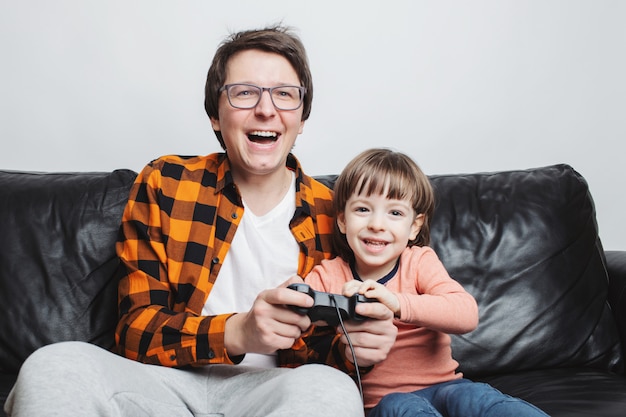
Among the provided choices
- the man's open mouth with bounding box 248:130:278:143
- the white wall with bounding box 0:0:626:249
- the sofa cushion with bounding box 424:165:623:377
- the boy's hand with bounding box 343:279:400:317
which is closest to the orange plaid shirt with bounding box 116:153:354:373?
the man's open mouth with bounding box 248:130:278:143

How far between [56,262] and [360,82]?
1.41 metres

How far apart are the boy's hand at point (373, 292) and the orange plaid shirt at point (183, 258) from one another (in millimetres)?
210

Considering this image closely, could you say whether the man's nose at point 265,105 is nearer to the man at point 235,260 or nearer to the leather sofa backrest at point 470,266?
the man at point 235,260

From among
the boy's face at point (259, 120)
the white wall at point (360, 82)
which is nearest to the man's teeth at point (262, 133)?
the boy's face at point (259, 120)

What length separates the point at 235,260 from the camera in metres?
1.75

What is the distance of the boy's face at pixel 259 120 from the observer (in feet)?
5.69

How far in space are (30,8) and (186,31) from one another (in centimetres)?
60

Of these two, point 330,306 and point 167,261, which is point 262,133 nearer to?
point 167,261

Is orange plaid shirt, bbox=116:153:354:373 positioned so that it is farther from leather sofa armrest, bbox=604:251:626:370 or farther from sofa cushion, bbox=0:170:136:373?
leather sofa armrest, bbox=604:251:626:370

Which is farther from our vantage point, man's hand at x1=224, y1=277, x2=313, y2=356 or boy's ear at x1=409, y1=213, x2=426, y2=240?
boy's ear at x1=409, y1=213, x2=426, y2=240

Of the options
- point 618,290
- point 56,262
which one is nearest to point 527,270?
point 618,290

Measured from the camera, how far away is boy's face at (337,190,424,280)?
169 cm

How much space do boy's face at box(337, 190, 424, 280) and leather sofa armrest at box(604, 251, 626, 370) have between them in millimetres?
828

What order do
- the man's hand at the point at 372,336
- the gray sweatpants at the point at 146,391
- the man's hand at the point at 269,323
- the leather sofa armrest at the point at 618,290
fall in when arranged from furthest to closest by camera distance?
the leather sofa armrest at the point at 618,290
the man's hand at the point at 372,336
the man's hand at the point at 269,323
the gray sweatpants at the point at 146,391
